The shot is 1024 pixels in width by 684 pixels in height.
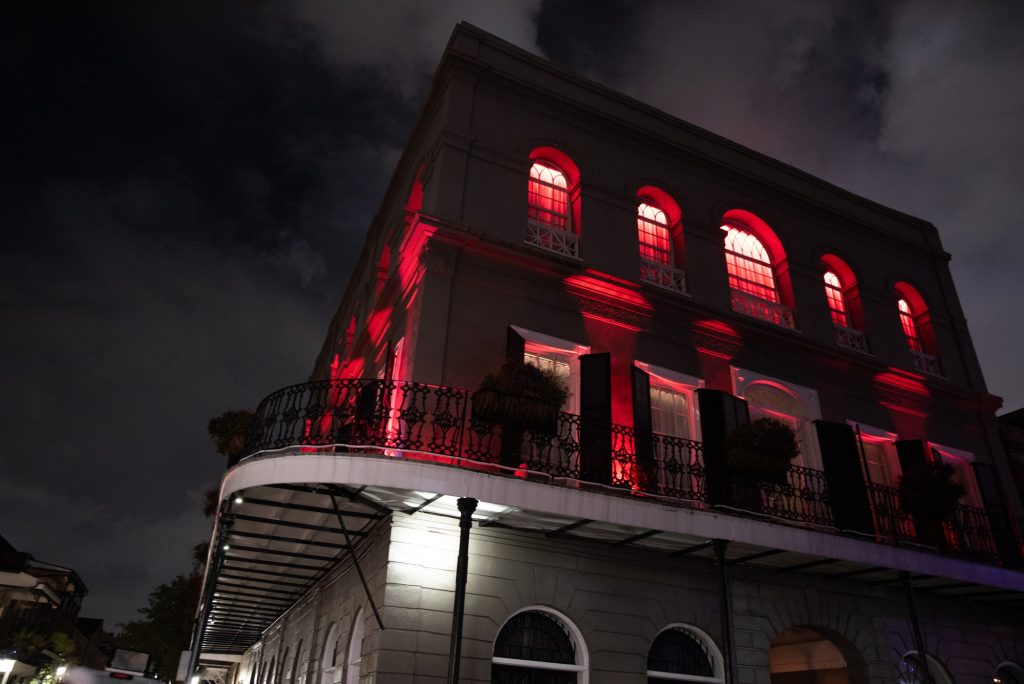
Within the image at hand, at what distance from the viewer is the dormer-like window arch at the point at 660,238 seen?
A: 11916 mm

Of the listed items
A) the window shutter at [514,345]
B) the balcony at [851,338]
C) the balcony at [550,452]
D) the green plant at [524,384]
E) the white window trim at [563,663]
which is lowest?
the white window trim at [563,663]

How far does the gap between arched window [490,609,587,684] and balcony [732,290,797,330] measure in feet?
21.8

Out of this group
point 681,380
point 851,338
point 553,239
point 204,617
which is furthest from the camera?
point 851,338

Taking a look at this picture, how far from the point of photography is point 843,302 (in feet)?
46.1

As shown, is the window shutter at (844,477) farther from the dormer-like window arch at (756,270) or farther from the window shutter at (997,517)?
the window shutter at (997,517)

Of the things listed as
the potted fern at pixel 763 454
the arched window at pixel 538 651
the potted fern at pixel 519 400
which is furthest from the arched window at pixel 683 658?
the potted fern at pixel 519 400

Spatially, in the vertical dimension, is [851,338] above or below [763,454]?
above

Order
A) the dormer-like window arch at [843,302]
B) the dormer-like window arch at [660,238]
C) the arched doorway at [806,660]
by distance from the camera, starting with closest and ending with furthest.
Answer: the arched doorway at [806,660]
the dormer-like window arch at [660,238]
the dormer-like window arch at [843,302]

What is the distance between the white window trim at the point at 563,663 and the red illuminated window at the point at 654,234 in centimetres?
636

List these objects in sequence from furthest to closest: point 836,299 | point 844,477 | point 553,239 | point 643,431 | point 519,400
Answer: point 836,299, point 553,239, point 844,477, point 643,431, point 519,400

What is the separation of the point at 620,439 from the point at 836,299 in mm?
7307

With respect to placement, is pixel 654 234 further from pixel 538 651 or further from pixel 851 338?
pixel 538 651

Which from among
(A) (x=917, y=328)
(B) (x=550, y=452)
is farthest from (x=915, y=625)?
(A) (x=917, y=328)

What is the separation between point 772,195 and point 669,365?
5.29 metres
